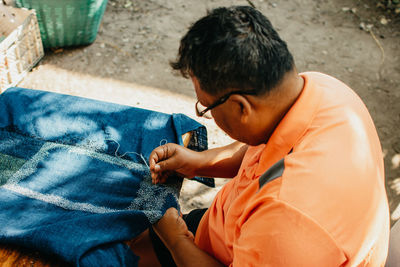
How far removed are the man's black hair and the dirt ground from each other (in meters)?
1.88

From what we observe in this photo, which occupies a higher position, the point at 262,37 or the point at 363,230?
the point at 262,37

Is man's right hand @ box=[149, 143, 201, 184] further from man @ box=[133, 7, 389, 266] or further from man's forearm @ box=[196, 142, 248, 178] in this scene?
man @ box=[133, 7, 389, 266]

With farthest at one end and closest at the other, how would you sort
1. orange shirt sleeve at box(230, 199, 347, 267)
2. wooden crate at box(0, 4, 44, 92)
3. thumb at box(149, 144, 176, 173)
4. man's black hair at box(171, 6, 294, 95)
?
wooden crate at box(0, 4, 44, 92)
thumb at box(149, 144, 176, 173)
man's black hair at box(171, 6, 294, 95)
orange shirt sleeve at box(230, 199, 347, 267)


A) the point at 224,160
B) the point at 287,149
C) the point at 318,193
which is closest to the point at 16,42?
the point at 224,160

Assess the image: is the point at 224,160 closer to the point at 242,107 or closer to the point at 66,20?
the point at 242,107

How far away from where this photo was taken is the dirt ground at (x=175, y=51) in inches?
143

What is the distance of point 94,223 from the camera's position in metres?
1.55

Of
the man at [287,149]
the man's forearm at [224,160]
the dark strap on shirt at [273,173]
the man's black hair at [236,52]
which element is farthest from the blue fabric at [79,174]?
the man's black hair at [236,52]

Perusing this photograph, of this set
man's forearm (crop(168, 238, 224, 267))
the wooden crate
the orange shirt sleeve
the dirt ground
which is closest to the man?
the orange shirt sleeve

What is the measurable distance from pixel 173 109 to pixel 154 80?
479 mm

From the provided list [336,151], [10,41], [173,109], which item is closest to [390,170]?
[173,109]

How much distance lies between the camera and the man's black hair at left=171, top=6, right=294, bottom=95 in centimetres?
115

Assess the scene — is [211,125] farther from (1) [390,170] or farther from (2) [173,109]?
(1) [390,170]

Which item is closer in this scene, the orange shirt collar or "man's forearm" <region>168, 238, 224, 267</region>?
the orange shirt collar
